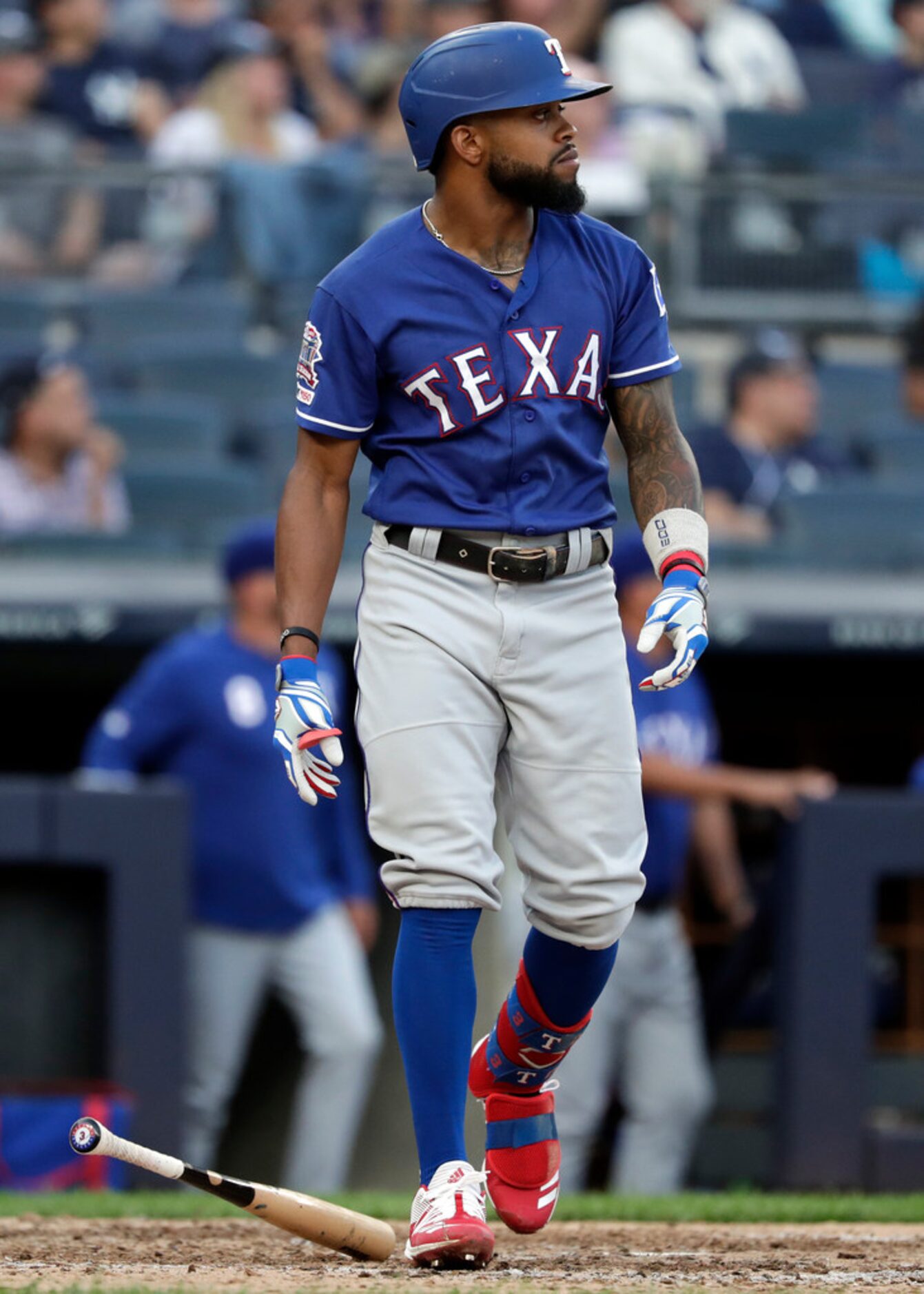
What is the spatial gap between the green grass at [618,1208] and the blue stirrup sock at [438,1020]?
49.4 inches

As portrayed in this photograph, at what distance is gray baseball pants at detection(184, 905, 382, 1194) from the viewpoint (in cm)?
626

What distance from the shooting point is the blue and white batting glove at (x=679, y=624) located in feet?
10.6

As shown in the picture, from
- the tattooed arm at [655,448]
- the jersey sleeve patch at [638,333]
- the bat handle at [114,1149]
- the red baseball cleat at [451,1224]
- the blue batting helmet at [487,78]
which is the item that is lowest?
the red baseball cleat at [451,1224]

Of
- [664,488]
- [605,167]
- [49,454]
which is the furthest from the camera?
[605,167]

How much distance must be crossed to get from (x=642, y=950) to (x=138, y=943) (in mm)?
1437

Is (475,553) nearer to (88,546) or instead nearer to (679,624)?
(679,624)

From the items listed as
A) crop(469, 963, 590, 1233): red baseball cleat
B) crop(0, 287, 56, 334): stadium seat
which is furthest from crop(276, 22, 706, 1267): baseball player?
crop(0, 287, 56, 334): stadium seat

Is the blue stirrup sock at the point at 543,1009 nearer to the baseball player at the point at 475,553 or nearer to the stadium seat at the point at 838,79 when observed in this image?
the baseball player at the point at 475,553

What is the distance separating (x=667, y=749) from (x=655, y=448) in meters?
2.85

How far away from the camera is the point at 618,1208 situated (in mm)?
4637

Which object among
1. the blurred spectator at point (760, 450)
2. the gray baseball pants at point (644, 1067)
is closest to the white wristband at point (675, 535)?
the gray baseball pants at point (644, 1067)

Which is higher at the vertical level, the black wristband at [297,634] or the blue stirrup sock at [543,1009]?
the black wristband at [297,634]

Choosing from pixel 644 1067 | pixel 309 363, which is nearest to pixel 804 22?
pixel 644 1067

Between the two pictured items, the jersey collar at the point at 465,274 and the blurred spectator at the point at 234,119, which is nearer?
the jersey collar at the point at 465,274
